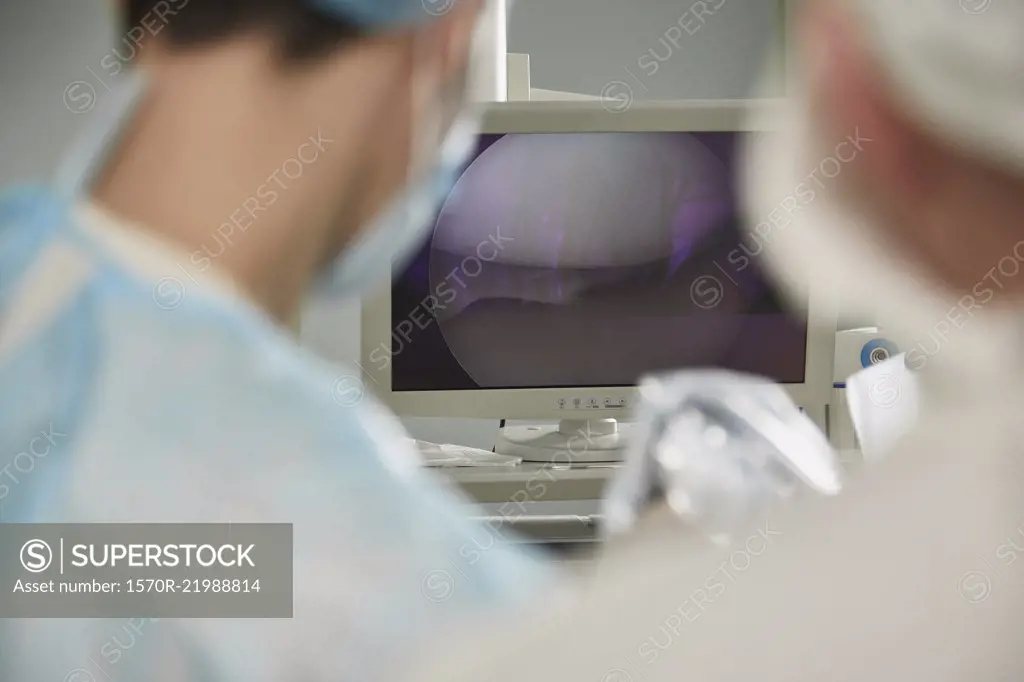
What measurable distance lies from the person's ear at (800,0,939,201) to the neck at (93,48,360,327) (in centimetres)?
38

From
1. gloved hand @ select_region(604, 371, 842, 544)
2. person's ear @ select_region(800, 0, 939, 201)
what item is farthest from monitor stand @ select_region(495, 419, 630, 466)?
person's ear @ select_region(800, 0, 939, 201)

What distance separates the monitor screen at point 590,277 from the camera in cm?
74

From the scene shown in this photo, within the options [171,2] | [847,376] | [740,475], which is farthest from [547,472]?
[171,2]

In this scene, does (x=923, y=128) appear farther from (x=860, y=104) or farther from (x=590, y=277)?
(x=590, y=277)

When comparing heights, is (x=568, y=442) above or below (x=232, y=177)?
below

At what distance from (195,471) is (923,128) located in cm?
61

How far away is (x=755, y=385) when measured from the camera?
2.40ft

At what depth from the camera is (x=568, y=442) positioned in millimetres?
710

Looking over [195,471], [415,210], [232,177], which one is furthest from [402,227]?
[195,471]

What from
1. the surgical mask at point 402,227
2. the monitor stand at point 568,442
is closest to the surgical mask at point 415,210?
the surgical mask at point 402,227

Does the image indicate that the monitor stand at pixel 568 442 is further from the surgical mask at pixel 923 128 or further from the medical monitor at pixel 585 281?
the surgical mask at pixel 923 128

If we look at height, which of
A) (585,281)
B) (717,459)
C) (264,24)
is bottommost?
(717,459)

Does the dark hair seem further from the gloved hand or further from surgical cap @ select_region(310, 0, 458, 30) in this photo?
the gloved hand

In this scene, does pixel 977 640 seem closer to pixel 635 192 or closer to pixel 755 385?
pixel 755 385
